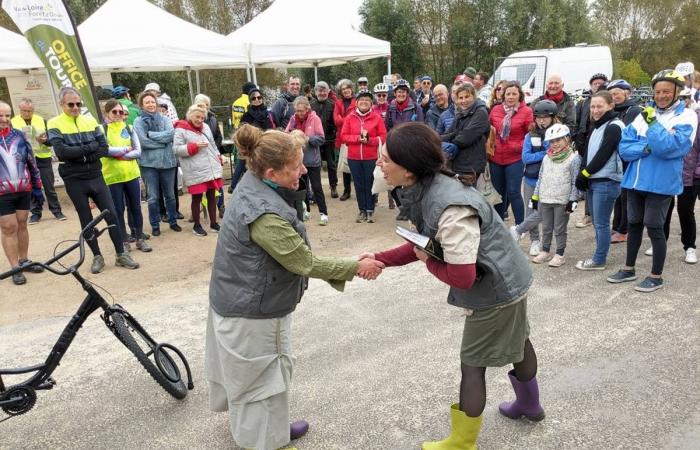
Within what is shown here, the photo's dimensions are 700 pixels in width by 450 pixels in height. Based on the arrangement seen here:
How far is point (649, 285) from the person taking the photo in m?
4.64

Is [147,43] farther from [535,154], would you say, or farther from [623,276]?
[623,276]

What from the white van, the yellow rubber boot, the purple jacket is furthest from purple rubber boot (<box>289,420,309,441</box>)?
the white van

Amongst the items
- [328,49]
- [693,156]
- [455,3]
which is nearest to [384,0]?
[455,3]

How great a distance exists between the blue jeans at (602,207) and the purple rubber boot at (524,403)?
9.23 feet

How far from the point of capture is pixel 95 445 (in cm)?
290

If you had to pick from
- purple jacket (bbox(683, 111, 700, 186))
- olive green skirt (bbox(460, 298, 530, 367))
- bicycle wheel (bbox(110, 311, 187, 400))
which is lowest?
bicycle wheel (bbox(110, 311, 187, 400))

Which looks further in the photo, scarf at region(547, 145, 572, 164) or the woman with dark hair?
the woman with dark hair

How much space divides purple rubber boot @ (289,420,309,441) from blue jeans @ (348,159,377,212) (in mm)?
4818

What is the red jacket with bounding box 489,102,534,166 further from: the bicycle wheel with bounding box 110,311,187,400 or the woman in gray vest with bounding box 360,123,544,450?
the bicycle wheel with bounding box 110,311,187,400

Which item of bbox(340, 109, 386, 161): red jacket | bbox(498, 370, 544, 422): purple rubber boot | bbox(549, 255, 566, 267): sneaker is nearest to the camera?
bbox(498, 370, 544, 422): purple rubber boot

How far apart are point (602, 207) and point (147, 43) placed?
804 centimetres

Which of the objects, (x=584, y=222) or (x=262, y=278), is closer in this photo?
(x=262, y=278)

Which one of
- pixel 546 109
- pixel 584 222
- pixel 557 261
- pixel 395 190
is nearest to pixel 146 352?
pixel 395 190

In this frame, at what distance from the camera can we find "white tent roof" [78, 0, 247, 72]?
9141 millimetres
